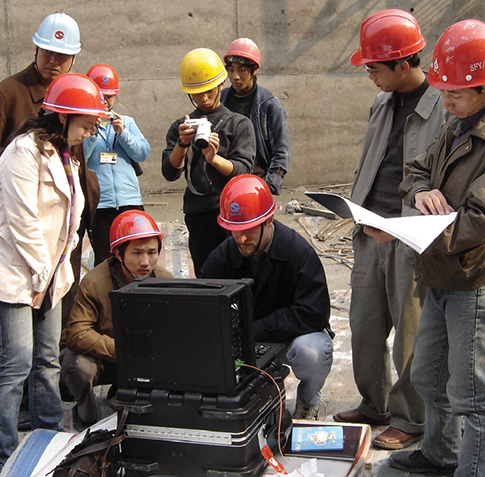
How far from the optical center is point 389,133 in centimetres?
311

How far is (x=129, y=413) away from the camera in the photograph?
2.48 m

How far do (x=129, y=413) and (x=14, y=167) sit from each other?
1.22 meters

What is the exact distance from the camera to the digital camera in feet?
12.0

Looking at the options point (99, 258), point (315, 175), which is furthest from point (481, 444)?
point (315, 175)

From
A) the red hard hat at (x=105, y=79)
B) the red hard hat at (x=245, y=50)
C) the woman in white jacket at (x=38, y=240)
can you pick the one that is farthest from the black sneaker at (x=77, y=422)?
the red hard hat at (x=245, y=50)

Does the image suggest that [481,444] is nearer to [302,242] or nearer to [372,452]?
[372,452]

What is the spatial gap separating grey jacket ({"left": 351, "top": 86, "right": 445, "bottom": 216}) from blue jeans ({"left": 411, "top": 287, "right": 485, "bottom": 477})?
1.98ft

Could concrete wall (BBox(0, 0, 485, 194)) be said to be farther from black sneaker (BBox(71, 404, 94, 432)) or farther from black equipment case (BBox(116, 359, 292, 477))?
black equipment case (BBox(116, 359, 292, 477))

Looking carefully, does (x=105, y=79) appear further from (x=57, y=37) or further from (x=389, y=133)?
(x=389, y=133)

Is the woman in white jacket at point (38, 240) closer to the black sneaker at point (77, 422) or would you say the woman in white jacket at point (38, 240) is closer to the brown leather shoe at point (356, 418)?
the black sneaker at point (77, 422)

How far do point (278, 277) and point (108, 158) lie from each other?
5.75ft

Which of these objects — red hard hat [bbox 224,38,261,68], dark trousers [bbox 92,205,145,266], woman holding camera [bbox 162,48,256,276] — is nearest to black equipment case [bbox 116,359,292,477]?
woman holding camera [bbox 162,48,256,276]

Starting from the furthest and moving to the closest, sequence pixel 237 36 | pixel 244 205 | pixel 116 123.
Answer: pixel 237 36 < pixel 116 123 < pixel 244 205

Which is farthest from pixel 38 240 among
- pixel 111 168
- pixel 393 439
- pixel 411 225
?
pixel 393 439
